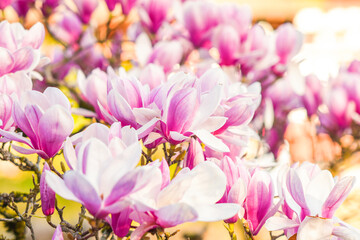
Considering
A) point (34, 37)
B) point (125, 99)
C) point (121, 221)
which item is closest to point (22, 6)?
point (34, 37)

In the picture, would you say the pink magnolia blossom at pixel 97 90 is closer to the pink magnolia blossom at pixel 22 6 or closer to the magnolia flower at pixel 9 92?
the magnolia flower at pixel 9 92

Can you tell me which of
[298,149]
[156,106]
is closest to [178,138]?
[156,106]

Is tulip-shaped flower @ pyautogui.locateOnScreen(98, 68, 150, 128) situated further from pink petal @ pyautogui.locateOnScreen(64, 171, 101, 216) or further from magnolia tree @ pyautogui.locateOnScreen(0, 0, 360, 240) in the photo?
pink petal @ pyautogui.locateOnScreen(64, 171, 101, 216)


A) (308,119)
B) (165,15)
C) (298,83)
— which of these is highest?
(165,15)

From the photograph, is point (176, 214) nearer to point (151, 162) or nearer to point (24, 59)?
point (151, 162)

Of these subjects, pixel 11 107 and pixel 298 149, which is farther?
pixel 298 149

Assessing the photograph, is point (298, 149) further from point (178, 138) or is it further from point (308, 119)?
point (178, 138)

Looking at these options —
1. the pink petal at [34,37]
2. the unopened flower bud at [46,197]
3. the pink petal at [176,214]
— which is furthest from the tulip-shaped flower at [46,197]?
the pink petal at [34,37]
